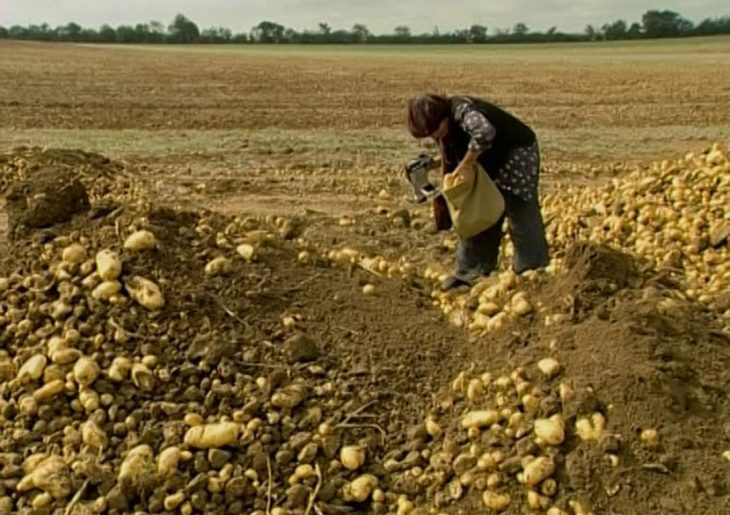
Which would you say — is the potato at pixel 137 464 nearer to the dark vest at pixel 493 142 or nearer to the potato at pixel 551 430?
the potato at pixel 551 430

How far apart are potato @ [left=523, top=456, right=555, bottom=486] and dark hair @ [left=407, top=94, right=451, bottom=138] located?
212 cm

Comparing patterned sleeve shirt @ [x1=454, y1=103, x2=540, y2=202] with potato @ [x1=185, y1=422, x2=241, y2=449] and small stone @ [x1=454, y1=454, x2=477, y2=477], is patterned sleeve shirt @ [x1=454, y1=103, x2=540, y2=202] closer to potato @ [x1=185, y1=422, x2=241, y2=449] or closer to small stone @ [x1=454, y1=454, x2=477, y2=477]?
small stone @ [x1=454, y1=454, x2=477, y2=477]

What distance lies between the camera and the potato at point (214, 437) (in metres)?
3.51

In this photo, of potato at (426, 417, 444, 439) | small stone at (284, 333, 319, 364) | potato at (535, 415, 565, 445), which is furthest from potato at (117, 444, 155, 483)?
potato at (535, 415, 565, 445)

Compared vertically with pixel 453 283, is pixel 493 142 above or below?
above

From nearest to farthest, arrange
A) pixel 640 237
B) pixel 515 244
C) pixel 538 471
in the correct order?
pixel 538 471 < pixel 515 244 < pixel 640 237

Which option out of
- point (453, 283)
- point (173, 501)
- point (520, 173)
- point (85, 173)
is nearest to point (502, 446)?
point (173, 501)

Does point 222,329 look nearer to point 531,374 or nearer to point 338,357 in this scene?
point 338,357

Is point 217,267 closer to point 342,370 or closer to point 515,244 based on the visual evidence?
point 342,370

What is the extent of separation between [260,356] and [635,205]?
3497 mm

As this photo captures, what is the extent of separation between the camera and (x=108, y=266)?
4.17m

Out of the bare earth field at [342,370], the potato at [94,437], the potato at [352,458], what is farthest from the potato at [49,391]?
the potato at [352,458]

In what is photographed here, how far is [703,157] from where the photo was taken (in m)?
6.70

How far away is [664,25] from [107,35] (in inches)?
1384
